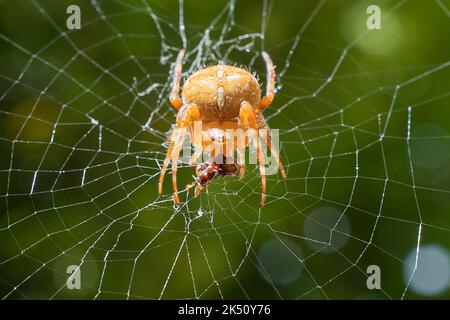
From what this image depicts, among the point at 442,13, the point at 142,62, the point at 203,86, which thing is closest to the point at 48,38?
the point at 142,62

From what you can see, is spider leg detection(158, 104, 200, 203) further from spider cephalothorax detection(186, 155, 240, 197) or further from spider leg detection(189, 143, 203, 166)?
spider cephalothorax detection(186, 155, 240, 197)

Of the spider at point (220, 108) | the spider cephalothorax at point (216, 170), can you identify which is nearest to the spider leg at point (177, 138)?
the spider at point (220, 108)

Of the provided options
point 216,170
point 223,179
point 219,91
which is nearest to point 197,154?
point 216,170

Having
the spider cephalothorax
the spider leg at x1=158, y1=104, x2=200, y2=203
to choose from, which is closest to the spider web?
the spider cephalothorax

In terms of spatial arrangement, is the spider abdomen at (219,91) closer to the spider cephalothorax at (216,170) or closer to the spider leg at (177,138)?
the spider leg at (177,138)

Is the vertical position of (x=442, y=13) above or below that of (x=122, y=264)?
above

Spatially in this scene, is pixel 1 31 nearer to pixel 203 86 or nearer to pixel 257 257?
pixel 203 86
